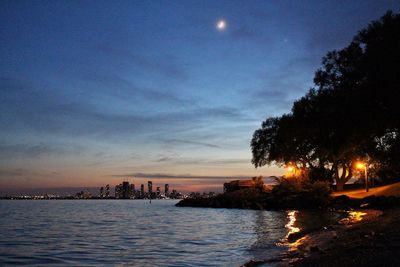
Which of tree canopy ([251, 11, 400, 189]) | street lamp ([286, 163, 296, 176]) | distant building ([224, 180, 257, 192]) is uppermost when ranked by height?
tree canopy ([251, 11, 400, 189])

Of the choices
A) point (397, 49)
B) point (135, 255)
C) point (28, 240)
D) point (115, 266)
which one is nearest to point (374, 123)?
point (397, 49)

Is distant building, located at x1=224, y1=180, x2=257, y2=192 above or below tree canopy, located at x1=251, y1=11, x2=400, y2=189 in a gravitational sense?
below

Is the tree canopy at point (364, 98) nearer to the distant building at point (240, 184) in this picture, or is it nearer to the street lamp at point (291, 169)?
the street lamp at point (291, 169)

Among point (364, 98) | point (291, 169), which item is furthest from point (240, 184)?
point (364, 98)

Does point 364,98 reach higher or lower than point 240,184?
higher

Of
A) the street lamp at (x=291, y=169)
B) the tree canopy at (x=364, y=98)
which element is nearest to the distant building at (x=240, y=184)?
the street lamp at (x=291, y=169)

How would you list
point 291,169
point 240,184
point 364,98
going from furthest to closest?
point 240,184 < point 291,169 < point 364,98

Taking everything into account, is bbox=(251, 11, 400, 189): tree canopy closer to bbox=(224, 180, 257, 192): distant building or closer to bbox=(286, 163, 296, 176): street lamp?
bbox=(286, 163, 296, 176): street lamp

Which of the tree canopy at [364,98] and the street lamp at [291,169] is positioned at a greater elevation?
the tree canopy at [364,98]

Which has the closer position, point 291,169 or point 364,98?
point 364,98

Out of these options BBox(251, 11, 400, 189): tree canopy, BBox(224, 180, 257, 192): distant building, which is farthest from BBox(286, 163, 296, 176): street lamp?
BBox(251, 11, 400, 189): tree canopy

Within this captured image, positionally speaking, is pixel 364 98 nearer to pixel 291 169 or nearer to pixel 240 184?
pixel 291 169

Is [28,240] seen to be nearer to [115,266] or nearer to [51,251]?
[51,251]

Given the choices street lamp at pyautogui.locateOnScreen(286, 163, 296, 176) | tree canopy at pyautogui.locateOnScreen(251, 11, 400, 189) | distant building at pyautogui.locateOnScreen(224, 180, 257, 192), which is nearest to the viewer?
tree canopy at pyautogui.locateOnScreen(251, 11, 400, 189)
